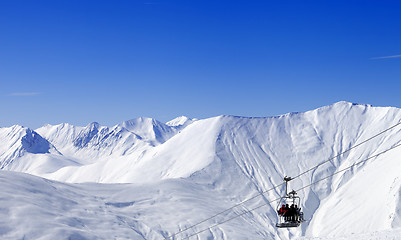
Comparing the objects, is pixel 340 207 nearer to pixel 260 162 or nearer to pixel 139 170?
pixel 260 162

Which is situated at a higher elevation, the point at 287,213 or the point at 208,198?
the point at 208,198

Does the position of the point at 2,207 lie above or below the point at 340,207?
below

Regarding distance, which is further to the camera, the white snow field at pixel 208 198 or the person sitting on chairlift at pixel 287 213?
the white snow field at pixel 208 198

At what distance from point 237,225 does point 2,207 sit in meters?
67.2

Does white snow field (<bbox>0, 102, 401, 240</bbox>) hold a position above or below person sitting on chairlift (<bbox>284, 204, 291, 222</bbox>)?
above

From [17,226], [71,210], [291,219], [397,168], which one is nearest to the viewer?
[291,219]

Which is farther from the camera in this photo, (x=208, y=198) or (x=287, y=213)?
(x=208, y=198)

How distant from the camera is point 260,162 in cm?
19100

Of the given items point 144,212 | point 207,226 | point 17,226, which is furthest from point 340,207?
point 17,226

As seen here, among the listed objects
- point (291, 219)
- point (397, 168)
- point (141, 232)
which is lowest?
point (291, 219)

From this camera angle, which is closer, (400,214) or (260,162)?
(400,214)

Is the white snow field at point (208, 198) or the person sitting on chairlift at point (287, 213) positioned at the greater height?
the white snow field at point (208, 198)

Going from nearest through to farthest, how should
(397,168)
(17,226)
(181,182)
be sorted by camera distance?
(17,226), (397,168), (181,182)

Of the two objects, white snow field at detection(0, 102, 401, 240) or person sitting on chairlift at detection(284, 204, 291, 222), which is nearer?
person sitting on chairlift at detection(284, 204, 291, 222)
